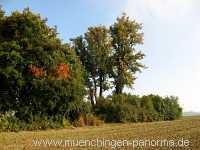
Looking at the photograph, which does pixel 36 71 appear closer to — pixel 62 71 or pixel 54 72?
pixel 54 72

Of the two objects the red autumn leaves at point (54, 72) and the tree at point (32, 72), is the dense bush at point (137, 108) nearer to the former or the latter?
the tree at point (32, 72)

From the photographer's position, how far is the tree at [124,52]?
67.4m

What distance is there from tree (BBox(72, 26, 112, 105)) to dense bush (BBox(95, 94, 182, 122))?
29.3 feet

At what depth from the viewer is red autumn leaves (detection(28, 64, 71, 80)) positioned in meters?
44.3

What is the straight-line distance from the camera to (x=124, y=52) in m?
68.2

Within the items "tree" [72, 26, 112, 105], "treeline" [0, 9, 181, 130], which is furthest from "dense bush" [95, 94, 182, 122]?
"tree" [72, 26, 112, 105]

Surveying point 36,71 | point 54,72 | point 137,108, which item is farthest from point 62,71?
point 137,108

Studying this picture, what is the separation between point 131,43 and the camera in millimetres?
68500

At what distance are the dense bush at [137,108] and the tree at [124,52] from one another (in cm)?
599

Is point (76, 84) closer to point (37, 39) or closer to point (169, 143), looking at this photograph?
point (37, 39)

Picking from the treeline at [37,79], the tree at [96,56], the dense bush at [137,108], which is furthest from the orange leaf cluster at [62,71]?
the tree at [96,56]

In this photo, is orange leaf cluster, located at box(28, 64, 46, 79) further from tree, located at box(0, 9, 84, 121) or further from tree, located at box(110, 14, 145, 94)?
tree, located at box(110, 14, 145, 94)

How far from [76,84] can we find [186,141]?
26.0 m

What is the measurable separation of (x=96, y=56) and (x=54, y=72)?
23293 millimetres
